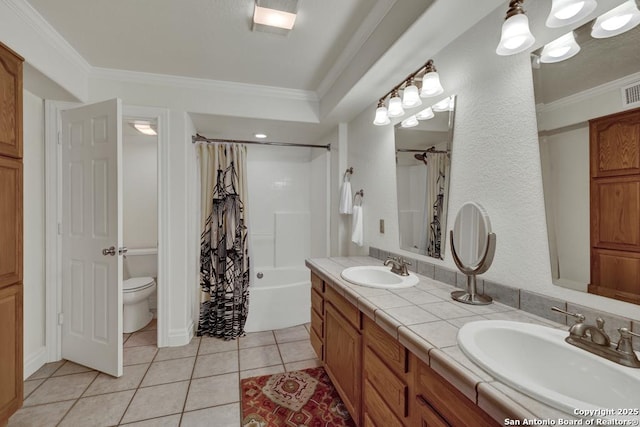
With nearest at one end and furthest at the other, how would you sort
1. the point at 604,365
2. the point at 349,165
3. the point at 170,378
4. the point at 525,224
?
the point at 604,365 → the point at 525,224 → the point at 170,378 → the point at 349,165

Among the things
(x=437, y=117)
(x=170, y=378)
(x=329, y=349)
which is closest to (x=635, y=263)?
(x=437, y=117)

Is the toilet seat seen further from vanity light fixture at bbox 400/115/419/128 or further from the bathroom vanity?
vanity light fixture at bbox 400/115/419/128

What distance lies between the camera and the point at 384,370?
116 centimetres

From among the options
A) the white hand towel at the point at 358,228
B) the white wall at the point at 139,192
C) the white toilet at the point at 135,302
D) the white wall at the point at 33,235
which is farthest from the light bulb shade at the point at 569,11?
the white wall at the point at 139,192

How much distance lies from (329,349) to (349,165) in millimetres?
1704

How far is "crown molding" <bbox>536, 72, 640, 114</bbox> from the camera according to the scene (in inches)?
33.9

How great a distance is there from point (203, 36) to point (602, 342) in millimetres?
2451

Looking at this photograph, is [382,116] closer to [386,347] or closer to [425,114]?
[425,114]

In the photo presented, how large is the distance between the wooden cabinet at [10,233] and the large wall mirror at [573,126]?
2.53 m

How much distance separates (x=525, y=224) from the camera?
3.78 ft

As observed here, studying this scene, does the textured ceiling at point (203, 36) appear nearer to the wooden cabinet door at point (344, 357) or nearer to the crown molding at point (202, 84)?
the crown molding at point (202, 84)

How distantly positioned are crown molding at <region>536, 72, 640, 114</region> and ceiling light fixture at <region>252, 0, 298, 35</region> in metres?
1.33

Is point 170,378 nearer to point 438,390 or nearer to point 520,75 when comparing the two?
point 438,390

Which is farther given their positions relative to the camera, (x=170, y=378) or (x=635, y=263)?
(x=170, y=378)
